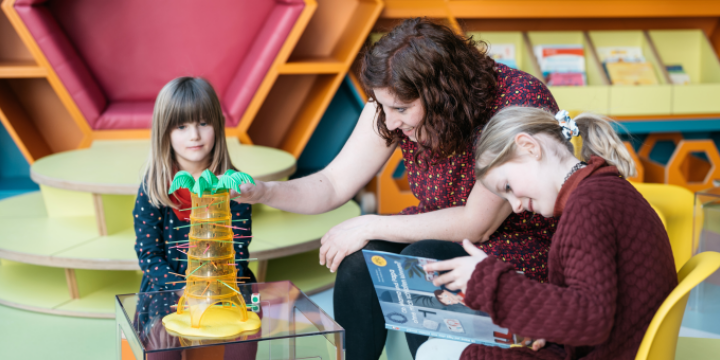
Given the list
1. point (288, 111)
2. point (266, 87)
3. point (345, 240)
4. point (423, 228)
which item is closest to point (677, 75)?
point (288, 111)

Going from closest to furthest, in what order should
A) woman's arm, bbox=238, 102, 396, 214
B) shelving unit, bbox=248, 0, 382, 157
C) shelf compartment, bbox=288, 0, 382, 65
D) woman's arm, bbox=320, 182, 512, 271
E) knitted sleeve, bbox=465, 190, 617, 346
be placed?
knitted sleeve, bbox=465, 190, 617, 346, woman's arm, bbox=320, 182, 512, 271, woman's arm, bbox=238, 102, 396, 214, shelving unit, bbox=248, 0, 382, 157, shelf compartment, bbox=288, 0, 382, 65

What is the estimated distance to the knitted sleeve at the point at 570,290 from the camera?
0.87m

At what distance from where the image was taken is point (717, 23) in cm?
375

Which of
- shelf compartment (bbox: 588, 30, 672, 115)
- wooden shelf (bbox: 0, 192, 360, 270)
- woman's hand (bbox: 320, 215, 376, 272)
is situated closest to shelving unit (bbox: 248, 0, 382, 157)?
wooden shelf (bbox: 0, 192, 360, 270)

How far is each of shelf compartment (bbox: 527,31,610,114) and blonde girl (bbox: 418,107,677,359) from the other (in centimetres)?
222

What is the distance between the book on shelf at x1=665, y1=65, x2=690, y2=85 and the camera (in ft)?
11.5

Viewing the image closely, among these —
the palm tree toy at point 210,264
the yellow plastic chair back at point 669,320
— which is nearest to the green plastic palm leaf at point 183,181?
the palm tree toy at point 210,264

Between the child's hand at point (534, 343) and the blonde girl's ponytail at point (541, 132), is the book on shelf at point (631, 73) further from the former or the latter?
the child's hand at point (534, 343)

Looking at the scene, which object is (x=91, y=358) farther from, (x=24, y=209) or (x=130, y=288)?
(x=24, y=209)

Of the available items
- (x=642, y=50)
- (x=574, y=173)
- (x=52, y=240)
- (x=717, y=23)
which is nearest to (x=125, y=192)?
(x=52, y=240)

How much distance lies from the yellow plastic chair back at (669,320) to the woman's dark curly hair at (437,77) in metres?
0.50

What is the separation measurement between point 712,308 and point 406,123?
4.90 ft

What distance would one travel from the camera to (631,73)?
3.41 metres

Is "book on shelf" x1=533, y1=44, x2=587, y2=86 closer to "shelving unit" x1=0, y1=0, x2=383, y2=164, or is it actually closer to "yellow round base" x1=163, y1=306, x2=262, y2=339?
"shelving unit" x1=0, y1=0, x2=383, y2=164
